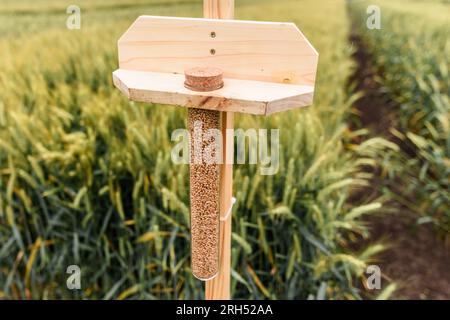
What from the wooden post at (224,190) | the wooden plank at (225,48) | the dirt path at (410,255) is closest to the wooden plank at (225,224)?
the wooden post at (224,190)

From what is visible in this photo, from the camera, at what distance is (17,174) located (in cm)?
135

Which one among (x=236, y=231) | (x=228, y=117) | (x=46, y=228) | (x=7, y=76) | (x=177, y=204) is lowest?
(x=46, y=228)

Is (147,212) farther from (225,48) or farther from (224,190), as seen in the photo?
(225,48)

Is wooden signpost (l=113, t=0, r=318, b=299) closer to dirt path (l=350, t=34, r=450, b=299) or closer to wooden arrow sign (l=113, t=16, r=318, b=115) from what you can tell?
wooden arrow sign (l=113, t=16, r=318, b=115)

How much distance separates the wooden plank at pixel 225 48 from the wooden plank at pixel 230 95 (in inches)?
0.9

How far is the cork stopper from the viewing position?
0.58 metres

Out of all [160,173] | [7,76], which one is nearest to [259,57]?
[160,173]

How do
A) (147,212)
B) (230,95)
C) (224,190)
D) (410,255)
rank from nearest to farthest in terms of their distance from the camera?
1. (230,95)
2. (224,190)
3. (147,212)
4. (410,255)

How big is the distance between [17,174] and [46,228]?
0.22 meters

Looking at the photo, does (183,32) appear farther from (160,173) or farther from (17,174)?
(17,174)

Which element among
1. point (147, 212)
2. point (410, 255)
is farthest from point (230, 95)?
point (410, 255)

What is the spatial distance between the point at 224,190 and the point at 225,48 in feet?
0.91

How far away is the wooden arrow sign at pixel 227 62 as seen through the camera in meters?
0.58

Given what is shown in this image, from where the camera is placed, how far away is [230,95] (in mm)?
580
